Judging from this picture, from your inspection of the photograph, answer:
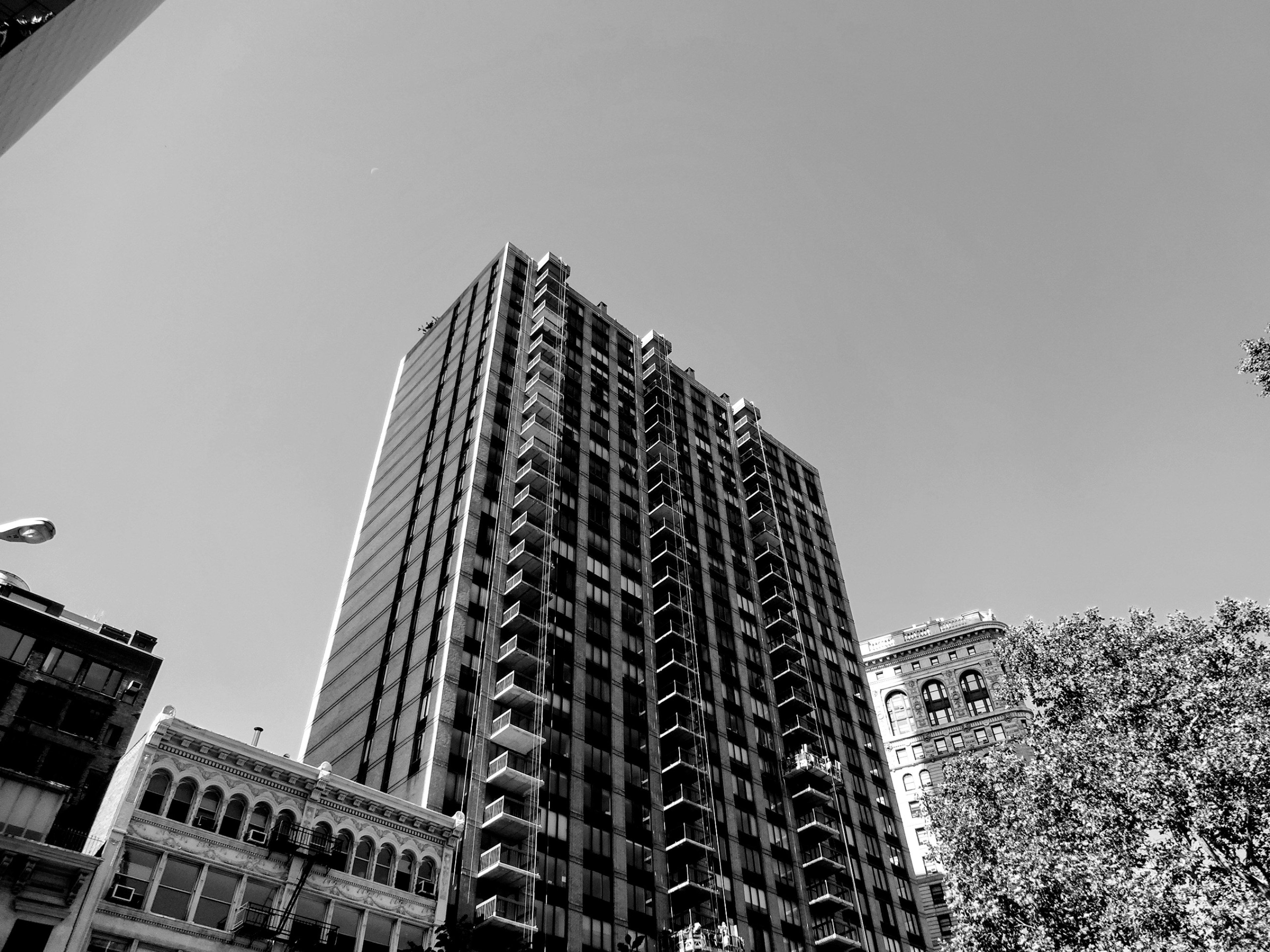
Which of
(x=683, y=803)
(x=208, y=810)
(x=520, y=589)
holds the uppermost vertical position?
(x=520, y=589)

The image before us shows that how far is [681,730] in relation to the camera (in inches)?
2549

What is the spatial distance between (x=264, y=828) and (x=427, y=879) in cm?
809

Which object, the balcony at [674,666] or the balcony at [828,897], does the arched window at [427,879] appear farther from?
the balcony at [828,897]

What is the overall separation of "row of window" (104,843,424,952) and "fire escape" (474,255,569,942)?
27.5 feet

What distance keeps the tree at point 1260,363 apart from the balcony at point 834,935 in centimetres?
5182

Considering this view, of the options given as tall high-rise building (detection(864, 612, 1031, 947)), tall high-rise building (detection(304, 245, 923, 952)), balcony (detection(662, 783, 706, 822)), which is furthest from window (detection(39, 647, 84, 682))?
tall high-rise building (detection(864, 612, 1031, 947))

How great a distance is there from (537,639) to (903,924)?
3773 cm

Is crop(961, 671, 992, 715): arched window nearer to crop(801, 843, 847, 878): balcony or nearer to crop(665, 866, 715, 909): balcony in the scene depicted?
crop(801, 843, 847, 878): balcony

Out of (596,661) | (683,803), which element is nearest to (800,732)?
(683,803)

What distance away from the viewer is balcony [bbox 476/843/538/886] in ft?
159

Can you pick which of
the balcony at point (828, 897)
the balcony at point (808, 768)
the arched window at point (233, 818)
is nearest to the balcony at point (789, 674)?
the balcony at point (808, 768)

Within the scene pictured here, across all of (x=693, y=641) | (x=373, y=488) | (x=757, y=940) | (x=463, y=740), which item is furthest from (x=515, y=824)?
(x=373, y=488)

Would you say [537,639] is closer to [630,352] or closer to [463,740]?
[463,740]

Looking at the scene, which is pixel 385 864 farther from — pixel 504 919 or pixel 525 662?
pixel 525 662
